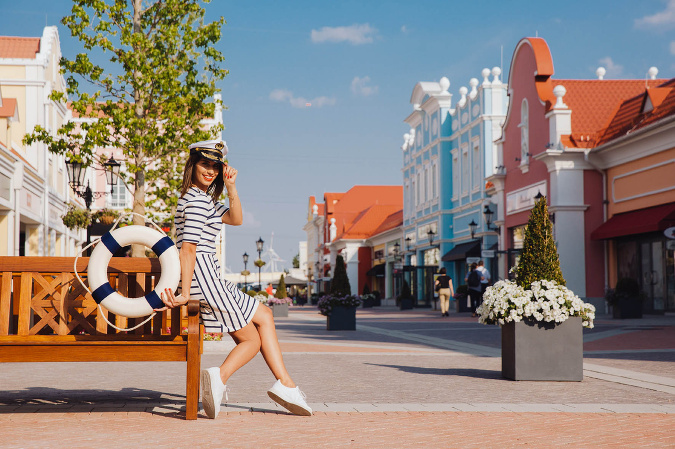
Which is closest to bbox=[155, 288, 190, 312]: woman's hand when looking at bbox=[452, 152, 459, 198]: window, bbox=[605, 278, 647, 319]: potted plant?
bbox=[605, 278, 647, 319]: potted plant

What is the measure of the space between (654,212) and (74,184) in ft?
49.1

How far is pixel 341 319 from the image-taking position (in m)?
19.8

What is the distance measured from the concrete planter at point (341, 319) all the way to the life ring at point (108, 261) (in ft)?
47.0

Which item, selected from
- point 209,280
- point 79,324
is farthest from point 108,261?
point 79,324

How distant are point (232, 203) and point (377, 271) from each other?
5308 cm

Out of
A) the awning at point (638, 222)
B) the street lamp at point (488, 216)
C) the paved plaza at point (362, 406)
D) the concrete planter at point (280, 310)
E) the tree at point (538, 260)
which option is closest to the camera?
the paved plaza at point (362, 406)

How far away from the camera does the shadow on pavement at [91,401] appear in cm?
611

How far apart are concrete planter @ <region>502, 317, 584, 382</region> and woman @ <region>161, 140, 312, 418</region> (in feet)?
10.8

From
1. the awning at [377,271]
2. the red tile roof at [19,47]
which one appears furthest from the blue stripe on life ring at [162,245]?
the awning at [377,271]

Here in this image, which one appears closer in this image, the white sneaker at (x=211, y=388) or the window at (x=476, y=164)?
the white sneaker at (x=211, y=388)

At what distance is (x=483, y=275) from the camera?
26719mm

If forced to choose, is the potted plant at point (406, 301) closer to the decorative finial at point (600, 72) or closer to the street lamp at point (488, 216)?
the street lamp at point (488, 216)

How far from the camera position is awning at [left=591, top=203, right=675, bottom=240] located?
21469 mm

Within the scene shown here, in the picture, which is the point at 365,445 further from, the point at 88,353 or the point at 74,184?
the point at 74,184
